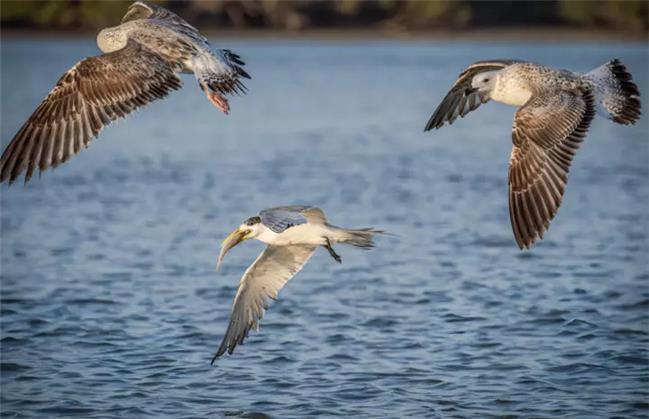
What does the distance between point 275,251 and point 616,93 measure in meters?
3.11

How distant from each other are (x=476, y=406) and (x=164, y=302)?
4.63 m

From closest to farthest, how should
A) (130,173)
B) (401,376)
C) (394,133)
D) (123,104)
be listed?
1. (123,104)
2. (401,376)
3. (130,173)
4. (394,133)

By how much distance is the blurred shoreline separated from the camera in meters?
59.5

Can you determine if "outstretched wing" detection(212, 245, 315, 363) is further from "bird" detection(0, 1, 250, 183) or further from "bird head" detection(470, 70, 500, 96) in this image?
"bird head" detection(470, 70, 500, 96)

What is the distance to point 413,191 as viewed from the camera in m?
22.2

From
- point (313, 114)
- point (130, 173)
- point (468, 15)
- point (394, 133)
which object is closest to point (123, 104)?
point (130, 173)

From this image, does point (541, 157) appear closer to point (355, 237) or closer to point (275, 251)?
point (355, 237)

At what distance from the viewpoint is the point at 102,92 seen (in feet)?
35.7

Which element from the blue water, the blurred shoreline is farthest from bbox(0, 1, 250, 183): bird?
the blurred shoreline

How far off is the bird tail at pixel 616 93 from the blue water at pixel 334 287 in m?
2.41

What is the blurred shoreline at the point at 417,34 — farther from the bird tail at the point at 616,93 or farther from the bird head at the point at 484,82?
the bird head at the point at 484,82

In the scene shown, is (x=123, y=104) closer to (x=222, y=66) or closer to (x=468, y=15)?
(x=222, y=66)

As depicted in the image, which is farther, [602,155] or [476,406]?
[602,155]

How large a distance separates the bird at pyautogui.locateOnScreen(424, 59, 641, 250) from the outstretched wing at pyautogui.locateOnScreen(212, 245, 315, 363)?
7.02 ft
